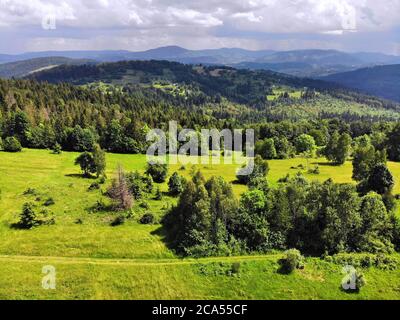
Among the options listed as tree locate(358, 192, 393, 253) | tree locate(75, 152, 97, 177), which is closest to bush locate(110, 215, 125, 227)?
tree locate(75, 152, 97, 177)

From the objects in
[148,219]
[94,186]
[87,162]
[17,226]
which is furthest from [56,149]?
[148,219]

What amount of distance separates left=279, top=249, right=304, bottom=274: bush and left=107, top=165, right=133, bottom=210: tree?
33.5m

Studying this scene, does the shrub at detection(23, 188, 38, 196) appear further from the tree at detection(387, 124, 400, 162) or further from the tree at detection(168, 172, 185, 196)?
the tree at detection(387, 124, 400, 162)

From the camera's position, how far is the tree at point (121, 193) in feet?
267

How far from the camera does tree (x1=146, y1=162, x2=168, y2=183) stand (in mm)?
100500

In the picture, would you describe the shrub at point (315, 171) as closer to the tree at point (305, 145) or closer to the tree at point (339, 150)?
the tree at point (339, 150)

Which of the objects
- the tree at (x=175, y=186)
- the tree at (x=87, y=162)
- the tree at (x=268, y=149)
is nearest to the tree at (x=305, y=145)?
the tree at (x=268, y=149)

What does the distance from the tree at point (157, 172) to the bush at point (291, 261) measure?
43779 millimetres

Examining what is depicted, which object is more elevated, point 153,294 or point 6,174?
point 6,174

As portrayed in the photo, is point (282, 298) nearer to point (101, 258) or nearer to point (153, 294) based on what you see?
point (153, 294)

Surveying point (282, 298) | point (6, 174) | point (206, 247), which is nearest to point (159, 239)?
point (206, 247)

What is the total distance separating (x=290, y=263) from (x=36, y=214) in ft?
157

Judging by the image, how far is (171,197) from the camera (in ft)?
296

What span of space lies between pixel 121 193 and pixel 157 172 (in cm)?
1906
